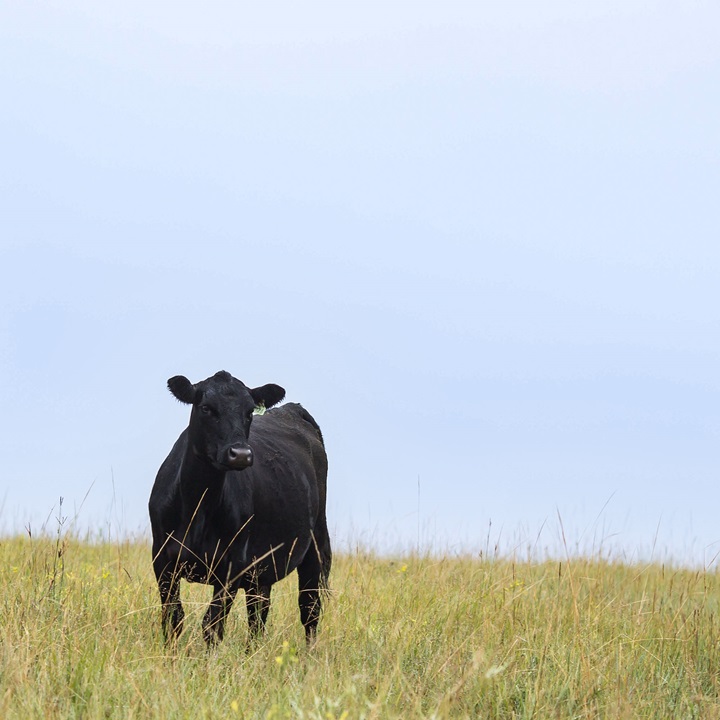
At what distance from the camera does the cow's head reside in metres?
7.39

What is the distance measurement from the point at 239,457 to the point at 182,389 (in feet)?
3.28

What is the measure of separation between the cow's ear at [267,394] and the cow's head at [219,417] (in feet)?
0.71

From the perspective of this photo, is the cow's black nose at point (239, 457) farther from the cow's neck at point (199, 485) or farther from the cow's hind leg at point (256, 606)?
the cow's hind leg at point (256, 606)

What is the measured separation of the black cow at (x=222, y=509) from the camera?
7613 millimetres

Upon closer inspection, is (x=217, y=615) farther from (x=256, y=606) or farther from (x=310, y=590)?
(x=310, y=590)

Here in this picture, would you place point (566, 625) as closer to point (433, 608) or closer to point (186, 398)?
point (433, 608)

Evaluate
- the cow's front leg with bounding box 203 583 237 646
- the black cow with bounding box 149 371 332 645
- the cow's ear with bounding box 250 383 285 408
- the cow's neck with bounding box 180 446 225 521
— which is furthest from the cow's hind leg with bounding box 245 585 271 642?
the cow's ear with bounding box 250 383 285 408

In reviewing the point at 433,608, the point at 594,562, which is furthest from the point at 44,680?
the point at 594,562

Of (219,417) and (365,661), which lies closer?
(365,661)

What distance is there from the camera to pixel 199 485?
7824 mm

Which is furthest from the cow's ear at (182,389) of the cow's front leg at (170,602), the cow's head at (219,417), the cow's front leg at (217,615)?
the cow's front leg at (217,615)

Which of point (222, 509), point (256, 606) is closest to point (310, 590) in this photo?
point (256, 606)

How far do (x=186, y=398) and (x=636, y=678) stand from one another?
3.95 meters

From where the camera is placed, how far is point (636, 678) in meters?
6.89
